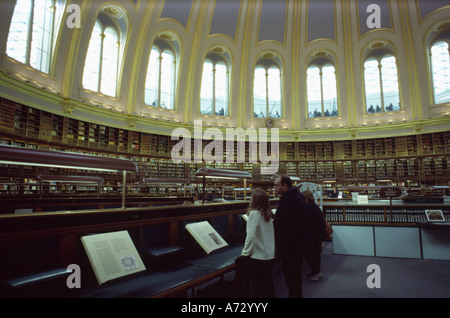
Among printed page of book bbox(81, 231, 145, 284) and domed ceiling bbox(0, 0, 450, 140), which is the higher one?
domed ceiling bbox(0, 0, 450, 140)

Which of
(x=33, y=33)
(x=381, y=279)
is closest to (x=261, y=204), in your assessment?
(x=381, y=279)

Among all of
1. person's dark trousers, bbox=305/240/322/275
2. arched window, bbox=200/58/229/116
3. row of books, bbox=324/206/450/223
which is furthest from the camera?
arched window, bbox=200/58/229/116

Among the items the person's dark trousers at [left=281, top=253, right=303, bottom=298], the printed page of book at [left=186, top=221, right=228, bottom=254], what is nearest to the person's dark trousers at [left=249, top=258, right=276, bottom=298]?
the person's dark trousers at [left=281, top=253, right=303, bottom=298]

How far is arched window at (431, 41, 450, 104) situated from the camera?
44.2ft

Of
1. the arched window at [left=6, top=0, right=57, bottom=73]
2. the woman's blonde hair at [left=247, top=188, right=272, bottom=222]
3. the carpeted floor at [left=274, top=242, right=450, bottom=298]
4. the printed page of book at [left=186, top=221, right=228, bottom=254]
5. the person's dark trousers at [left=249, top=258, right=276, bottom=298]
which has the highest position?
the arched window at [left=6, top=0, right=57, bottom=73]

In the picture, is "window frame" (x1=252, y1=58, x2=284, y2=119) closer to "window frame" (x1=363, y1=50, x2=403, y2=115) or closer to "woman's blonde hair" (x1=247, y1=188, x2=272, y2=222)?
"window frame" (x1=363, y1=50, x2=403, y2=115)

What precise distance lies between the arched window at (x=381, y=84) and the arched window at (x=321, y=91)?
1772mm

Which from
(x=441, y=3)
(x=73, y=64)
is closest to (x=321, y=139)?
(x=441, y=3)

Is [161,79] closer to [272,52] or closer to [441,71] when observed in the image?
[272,52]

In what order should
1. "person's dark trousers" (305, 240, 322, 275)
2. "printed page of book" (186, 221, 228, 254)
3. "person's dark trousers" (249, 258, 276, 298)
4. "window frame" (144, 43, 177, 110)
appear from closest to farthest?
"person's dark trousers" (249, 258, 276, 298) < "printed page of book" (186, 221, 228, 254) < "person's dark trousers" (305, 240, 322, 275) < "window frame" (144, 43, 177, 110)

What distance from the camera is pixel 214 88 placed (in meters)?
15.8

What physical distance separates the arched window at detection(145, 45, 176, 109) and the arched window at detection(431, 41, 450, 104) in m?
13.5

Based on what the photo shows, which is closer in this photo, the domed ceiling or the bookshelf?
the bookshelf
